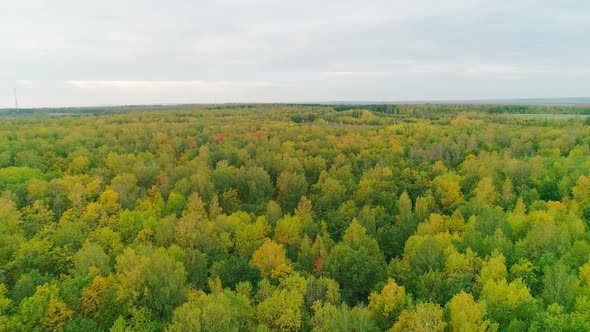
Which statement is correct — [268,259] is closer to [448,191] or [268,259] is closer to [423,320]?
[423,320]

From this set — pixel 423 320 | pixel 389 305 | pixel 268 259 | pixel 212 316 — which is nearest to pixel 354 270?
pixel 389 305

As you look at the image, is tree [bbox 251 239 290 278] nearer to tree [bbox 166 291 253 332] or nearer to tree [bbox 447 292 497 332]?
tree [bbox 166 291 253 332]

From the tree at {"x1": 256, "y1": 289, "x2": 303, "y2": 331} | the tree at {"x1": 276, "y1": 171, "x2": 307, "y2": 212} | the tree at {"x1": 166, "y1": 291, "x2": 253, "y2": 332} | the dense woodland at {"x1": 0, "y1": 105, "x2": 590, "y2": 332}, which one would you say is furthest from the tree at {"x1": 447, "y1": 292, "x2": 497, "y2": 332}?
the tree at {"x1": 276, "y1": 171, "x2": 307, "y2": 212}

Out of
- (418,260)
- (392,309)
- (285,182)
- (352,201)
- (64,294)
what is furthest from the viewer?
(285,182)

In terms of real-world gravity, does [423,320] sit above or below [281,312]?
above

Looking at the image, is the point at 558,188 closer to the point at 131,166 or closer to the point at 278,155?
the point at 278,155

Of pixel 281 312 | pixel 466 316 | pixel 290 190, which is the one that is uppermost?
pixel 290 190

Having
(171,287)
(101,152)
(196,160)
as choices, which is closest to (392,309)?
(171,287)

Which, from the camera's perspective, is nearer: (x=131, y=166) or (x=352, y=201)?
(x=352, y=201)
